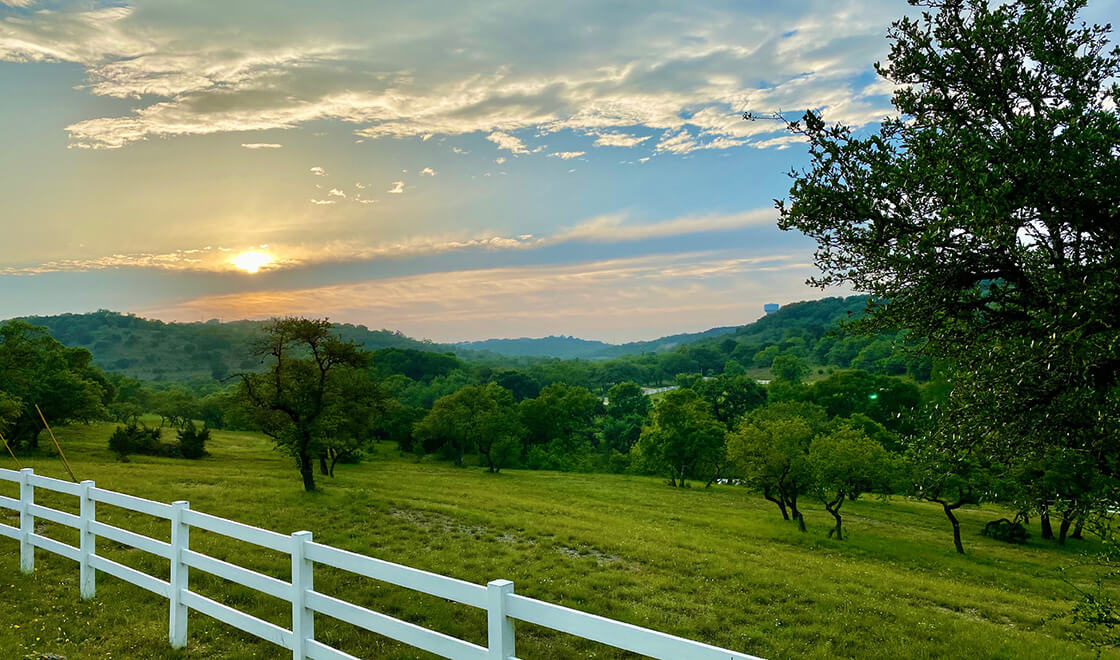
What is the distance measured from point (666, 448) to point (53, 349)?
61977mm

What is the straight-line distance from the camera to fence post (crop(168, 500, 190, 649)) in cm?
872

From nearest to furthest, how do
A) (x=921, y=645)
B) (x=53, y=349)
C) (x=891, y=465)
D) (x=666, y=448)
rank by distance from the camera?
(x=921, y=645) < (x=891, y=465) < (x=53, y=349) < (x=666, y=448)

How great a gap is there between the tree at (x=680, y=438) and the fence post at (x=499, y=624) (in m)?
62.1

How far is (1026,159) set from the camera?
8.25 metres

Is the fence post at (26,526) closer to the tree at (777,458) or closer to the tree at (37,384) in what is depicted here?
the tree at (777,458)

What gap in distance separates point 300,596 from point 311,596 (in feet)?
0.51

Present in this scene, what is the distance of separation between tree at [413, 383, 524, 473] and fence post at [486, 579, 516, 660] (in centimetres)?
6534

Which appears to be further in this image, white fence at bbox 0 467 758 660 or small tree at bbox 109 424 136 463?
small tree at bbox 109 424 136 463

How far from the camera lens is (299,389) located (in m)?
30.9

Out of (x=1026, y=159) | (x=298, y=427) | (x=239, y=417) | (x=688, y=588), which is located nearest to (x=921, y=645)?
(x=688, y=588)

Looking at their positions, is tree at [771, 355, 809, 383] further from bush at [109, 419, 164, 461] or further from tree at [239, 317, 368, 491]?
tree at [239, 317, 368, 491]

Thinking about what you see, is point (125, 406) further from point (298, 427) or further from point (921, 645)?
point (921, 645)

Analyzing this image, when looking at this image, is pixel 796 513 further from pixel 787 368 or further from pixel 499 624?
pixel 787 368

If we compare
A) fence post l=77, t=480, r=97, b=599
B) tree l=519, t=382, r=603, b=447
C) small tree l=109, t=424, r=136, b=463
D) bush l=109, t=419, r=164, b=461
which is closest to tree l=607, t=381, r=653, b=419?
tree l=519, t=382, r=603, b=447
